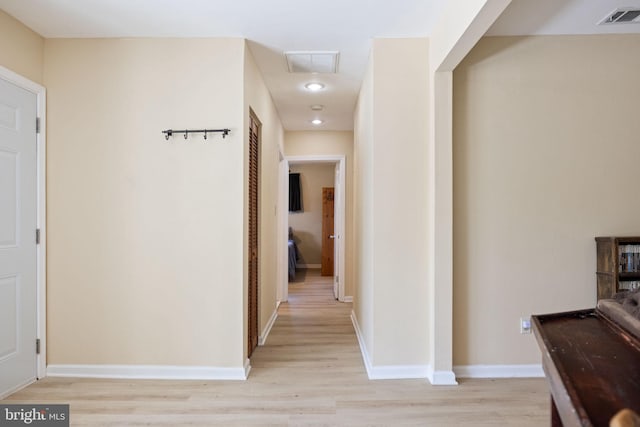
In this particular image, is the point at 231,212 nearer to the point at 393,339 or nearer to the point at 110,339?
the point at 110,339

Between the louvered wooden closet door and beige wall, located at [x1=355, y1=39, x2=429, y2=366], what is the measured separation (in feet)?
3.45

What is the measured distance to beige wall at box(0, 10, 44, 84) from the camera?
7.60 ft

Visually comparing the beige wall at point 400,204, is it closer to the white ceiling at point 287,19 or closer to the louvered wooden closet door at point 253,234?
the white ceiling at point 287,19

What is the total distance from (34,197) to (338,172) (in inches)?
141

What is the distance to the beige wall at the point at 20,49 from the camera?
2316 millimetres

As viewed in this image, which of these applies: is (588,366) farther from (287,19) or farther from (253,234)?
(253,234)

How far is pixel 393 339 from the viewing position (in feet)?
Result: 8.71

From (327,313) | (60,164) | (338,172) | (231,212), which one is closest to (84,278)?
(60,164)

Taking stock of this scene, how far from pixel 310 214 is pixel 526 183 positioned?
6078 mm

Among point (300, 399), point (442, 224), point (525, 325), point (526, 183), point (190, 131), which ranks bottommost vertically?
point (300, 399)

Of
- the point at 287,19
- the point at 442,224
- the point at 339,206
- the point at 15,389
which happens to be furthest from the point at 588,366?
the point at 339,206

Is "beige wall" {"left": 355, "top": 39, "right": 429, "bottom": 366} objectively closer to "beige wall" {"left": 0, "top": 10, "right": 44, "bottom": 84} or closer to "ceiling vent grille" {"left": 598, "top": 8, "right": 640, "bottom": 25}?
"ceiling vent grille" {"left": 598, "top": 8, "right": 640, "bottom": 25}

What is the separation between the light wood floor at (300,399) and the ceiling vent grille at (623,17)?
8.17 feet

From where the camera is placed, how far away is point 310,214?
8484mm
